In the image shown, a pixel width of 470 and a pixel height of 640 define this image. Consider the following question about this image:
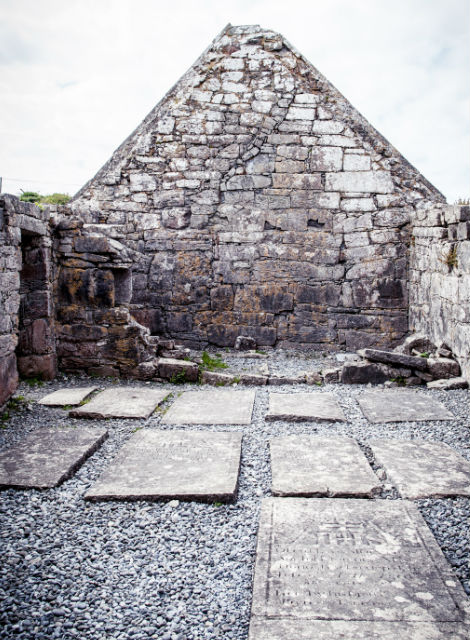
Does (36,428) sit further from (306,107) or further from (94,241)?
(306,107)

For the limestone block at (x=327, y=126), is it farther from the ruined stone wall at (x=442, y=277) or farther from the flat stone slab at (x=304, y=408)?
the flat stone slab at (x=304, y=408)

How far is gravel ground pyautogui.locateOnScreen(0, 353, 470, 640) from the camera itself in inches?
79.7

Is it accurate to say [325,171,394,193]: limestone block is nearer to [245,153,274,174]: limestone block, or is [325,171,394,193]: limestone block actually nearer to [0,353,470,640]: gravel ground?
[245,153,274,174]: limestone block

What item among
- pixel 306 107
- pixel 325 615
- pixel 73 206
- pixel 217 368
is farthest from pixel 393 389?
pixel 73 206

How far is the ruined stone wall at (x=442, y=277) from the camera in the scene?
223 inches

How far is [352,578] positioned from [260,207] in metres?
6.74

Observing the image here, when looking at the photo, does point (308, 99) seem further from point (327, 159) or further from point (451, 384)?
point (451, 384)

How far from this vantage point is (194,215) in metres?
8.33

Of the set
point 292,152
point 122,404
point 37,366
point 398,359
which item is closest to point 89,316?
point 37,366

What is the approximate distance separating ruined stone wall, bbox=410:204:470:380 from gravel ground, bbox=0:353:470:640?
8.07 ft

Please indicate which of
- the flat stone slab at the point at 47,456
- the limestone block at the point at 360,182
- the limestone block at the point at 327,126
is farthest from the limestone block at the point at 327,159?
the flat stone slab at the point at 47,456

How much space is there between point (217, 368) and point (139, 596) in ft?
15.9

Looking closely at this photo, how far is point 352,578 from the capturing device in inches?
87.4

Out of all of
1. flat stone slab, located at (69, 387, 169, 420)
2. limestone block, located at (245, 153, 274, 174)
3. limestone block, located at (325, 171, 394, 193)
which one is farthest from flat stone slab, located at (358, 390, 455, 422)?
limestone block, located at (245, 153, 274, 174)
